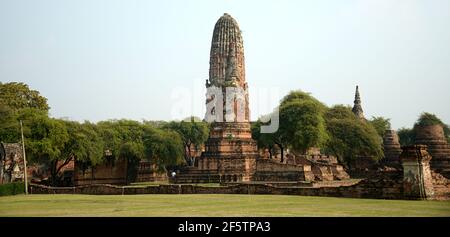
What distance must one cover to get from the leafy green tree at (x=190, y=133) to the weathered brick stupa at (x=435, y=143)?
30.7 m

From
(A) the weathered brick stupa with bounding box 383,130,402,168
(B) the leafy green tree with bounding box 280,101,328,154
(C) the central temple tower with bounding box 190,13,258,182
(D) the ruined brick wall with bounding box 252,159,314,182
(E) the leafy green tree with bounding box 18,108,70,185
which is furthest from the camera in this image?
(A) the weathered brick stupa with bounding box 383,130,402,168

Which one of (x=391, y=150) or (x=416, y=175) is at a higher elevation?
(x=391, y=150)

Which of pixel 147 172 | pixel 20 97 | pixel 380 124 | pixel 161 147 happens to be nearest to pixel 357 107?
pixel 380 124

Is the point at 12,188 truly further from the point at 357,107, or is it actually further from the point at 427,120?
the point at 357,107

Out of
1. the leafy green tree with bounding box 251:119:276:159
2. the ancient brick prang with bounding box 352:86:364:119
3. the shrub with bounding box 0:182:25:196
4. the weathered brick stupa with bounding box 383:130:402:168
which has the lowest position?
the shrub with bounding box 0:182:25:196

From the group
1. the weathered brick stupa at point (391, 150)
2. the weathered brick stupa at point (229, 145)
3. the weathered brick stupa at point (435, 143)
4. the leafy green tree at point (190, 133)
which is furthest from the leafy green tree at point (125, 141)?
the weathered brick stupa at point (435, 143)

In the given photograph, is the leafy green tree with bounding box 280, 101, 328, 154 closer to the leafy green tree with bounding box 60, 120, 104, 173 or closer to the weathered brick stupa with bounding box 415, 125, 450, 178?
the weathered brick stupa with bounding box 415, 125, 450, 178

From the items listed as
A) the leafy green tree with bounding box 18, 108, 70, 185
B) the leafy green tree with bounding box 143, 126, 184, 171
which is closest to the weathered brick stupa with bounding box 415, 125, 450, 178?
the leafy green tree with bounding box 143, 126, 184, 171

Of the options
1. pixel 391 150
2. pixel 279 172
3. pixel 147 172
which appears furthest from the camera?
pixel 391 150

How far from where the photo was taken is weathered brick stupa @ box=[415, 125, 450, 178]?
181ft

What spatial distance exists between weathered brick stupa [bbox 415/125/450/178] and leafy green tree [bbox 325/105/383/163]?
447 cm

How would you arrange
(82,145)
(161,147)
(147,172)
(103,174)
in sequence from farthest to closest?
(147,172), (161,147), (103,174), (82,145)

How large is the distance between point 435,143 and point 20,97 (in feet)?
139

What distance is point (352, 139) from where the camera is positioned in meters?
57.0
